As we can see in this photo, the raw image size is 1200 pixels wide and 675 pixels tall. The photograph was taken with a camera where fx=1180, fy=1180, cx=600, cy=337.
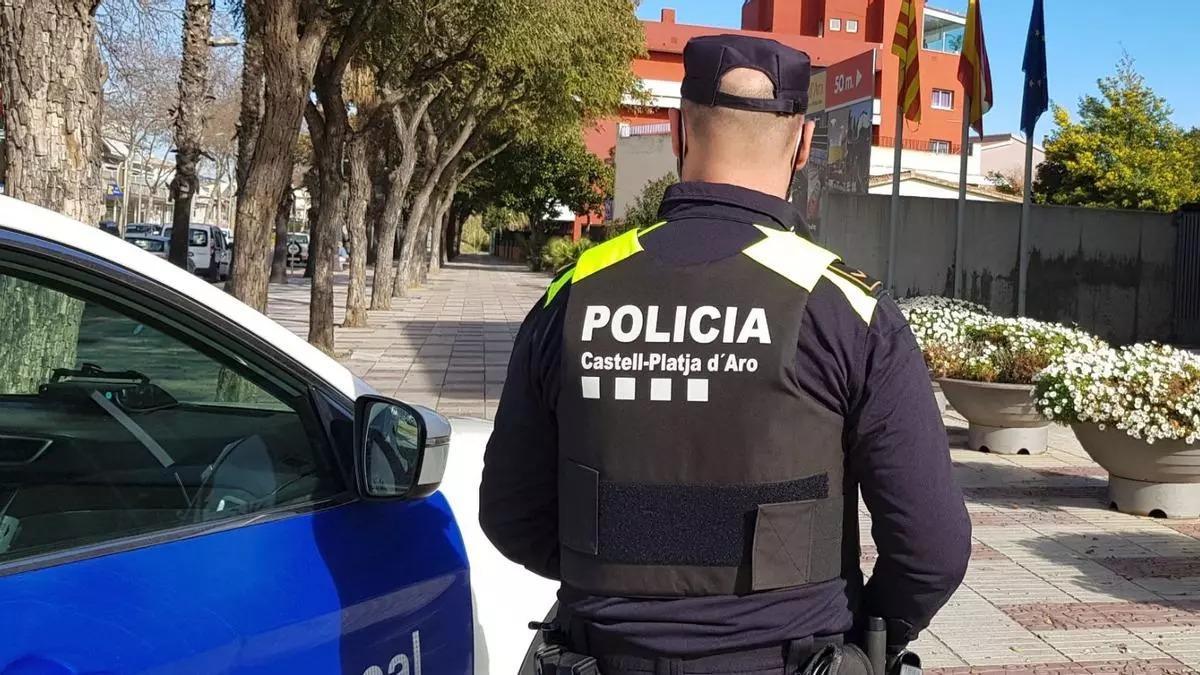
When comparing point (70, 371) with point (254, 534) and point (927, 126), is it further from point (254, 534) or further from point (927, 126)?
point (927, 126)

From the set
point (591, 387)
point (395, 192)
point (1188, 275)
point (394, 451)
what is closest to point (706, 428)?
point (591, 387)

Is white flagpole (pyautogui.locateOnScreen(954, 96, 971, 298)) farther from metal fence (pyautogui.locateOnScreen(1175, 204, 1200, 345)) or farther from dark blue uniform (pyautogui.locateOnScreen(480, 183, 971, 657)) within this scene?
dark blue uniform (pyautogui.locateOnScreen(480, 183, 971, 657))

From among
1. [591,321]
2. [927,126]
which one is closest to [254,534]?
[591,321]

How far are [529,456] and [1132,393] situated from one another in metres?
5.51

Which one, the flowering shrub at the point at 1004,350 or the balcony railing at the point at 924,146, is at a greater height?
the balcony railing at the point at 924,146

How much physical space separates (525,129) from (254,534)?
25.9m

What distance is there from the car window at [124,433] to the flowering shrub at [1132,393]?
539 cm

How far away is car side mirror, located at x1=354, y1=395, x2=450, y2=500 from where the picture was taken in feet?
7.23

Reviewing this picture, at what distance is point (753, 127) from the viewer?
1880mm

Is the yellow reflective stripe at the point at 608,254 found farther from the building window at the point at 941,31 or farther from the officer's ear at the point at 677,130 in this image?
the building window at the point at 941,31

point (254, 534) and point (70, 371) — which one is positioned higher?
point (70, 371)

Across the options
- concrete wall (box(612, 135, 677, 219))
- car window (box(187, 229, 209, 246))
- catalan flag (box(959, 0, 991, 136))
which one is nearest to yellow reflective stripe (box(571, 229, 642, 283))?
catalan flag (box(959, 0, 991, 136))

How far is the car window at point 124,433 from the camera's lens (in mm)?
1943

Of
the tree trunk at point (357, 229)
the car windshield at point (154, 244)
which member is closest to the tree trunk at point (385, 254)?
the tree trunk at point (357, 229)
